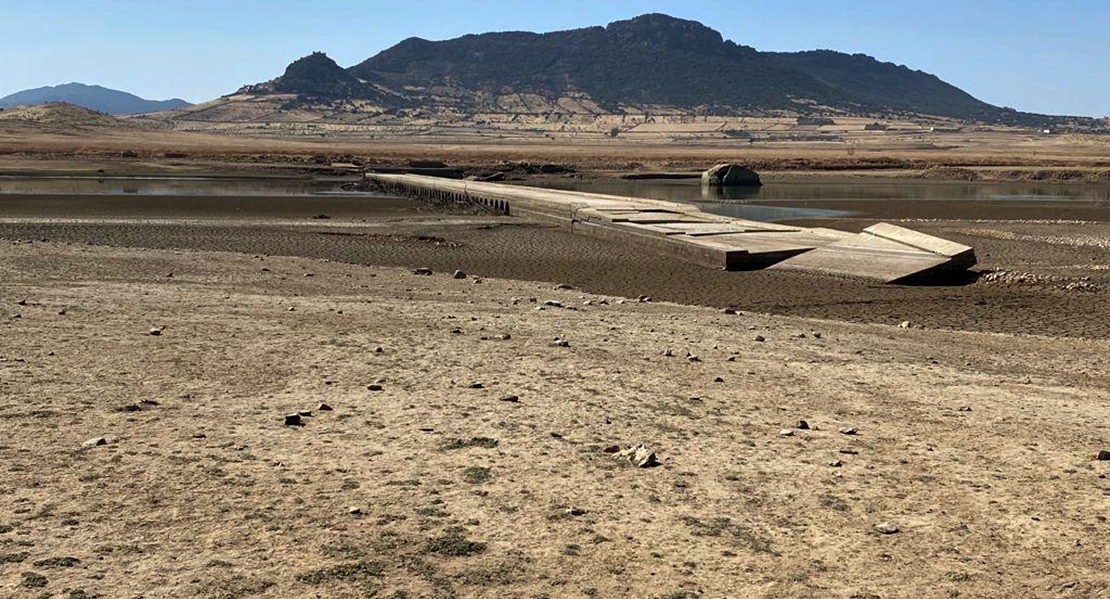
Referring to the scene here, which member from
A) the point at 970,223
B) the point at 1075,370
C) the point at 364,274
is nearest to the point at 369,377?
the point at 1075,370

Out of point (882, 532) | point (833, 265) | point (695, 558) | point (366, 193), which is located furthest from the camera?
point (366, 193)

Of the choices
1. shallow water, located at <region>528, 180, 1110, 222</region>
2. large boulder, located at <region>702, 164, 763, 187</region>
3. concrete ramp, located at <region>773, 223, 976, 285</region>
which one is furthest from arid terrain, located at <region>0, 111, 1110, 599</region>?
large boulder, located at <region>702, 164, 763, 187</region>

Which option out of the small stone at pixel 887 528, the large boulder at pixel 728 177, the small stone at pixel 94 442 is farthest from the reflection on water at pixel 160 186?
the small stone at pixel 887 528

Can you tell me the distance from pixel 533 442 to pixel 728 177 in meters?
53.4

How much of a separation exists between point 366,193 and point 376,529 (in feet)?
145

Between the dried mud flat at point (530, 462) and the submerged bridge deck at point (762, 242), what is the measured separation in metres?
7.35

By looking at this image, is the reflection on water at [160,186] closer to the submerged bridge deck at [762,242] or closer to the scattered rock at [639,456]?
the submerged bridge deck at [762,242]

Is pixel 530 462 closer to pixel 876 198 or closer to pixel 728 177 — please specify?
pixel 876 198

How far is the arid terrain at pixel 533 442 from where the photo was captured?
16.3ft

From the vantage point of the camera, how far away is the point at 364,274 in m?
17.8

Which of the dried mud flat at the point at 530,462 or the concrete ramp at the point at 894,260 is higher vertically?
the dried mud flat at the point at 530,462

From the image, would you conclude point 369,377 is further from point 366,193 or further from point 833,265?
point 366,193

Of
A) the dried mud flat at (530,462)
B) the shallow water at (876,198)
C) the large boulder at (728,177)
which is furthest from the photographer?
the large boulder at (728,177)

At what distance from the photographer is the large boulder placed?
5872 cm
